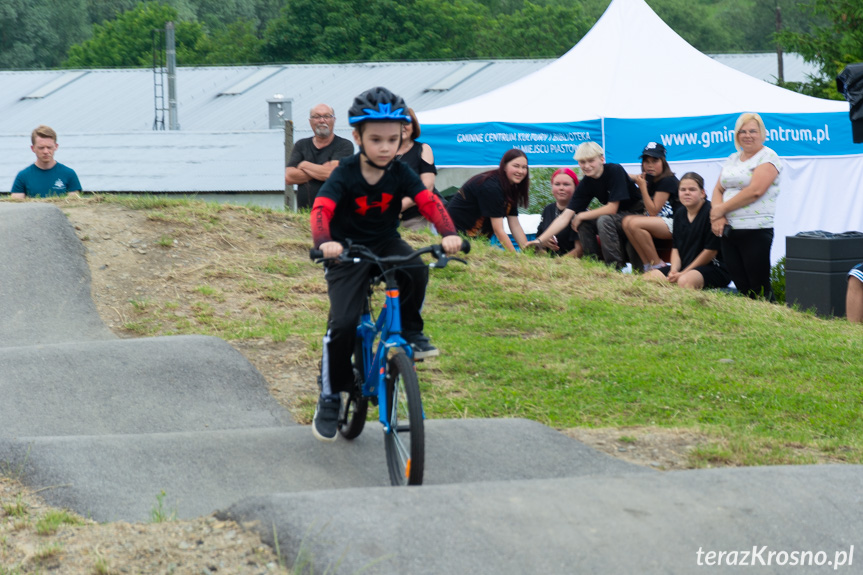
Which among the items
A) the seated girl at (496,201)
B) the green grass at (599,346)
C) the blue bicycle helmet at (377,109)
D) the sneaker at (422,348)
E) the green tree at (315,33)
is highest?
the green tree at (315,33)

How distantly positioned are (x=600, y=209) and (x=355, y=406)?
6.61 metres

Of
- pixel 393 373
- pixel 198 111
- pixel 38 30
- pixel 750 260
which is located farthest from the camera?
pixel 38 30

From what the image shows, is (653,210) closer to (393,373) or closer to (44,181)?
(44,181)

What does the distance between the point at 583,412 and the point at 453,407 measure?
83 centimetres

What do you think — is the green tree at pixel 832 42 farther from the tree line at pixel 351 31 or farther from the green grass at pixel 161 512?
the tree line at pixel 351 31

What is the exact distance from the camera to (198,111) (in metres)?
42.8

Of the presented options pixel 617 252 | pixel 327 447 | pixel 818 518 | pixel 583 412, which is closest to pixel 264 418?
pixel 327 447

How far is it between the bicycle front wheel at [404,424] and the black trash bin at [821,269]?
693 centimetres

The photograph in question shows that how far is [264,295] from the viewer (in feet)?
29.4

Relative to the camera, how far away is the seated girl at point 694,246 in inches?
418

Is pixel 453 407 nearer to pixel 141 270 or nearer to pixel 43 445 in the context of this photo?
pixel 43 445

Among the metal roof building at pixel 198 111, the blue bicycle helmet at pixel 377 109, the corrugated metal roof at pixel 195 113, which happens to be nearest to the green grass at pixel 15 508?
the blue bicycle helmet at pixel 377 109

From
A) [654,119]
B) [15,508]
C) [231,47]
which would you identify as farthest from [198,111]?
[15,508]

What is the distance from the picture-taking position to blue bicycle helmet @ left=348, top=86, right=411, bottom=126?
4.81m
